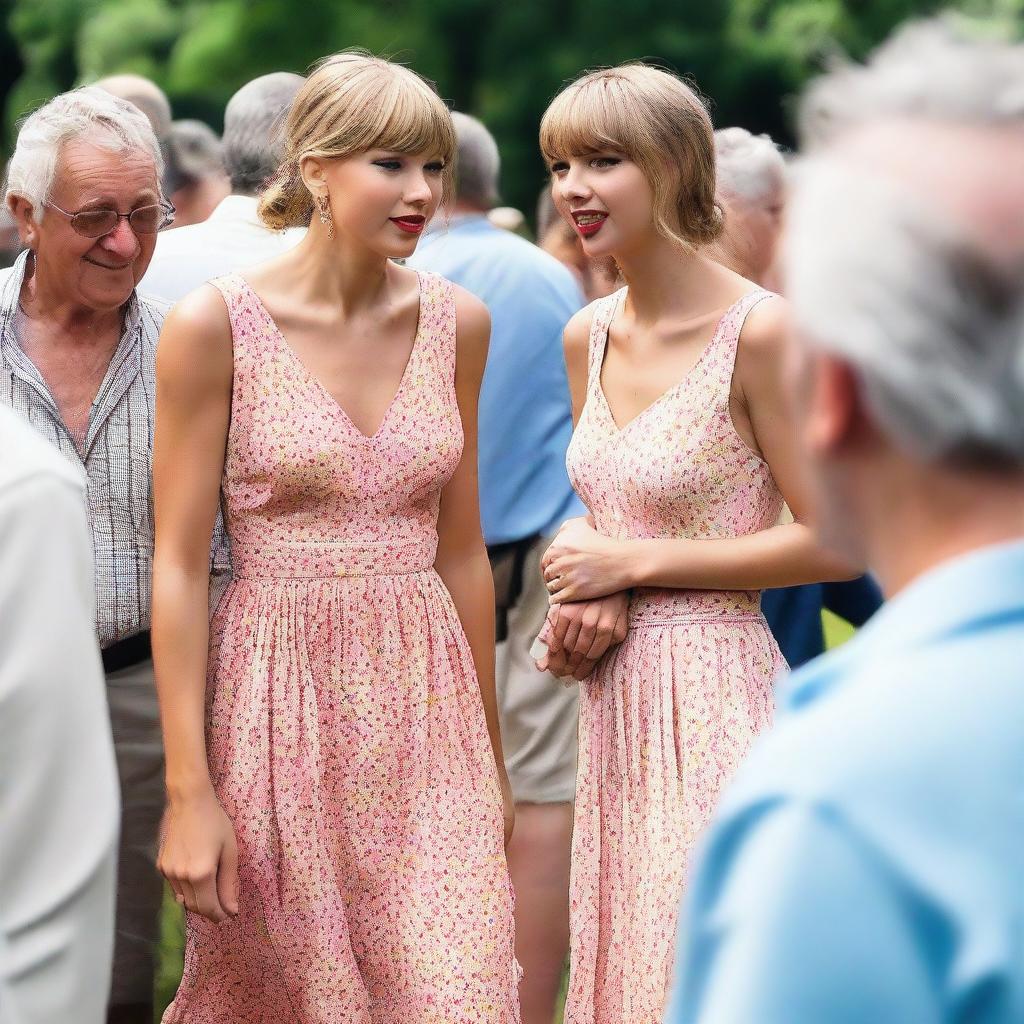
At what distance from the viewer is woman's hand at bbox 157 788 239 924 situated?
321cm

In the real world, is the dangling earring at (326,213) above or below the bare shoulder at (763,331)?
above

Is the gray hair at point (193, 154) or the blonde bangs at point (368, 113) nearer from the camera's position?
the blonde bangs at point (368, 113)

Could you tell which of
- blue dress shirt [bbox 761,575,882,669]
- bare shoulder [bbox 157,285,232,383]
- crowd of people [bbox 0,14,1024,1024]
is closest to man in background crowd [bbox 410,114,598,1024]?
blue dress shirt [bbox 761,575,882,669]

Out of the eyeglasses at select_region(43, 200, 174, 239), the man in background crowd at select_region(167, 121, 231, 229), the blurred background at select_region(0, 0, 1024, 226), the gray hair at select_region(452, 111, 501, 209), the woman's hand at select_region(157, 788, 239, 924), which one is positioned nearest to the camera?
the woman's hand at select_region(157, 788, 239, 924)

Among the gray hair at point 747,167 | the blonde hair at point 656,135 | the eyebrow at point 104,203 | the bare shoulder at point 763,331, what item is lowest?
the gray hair at point 747,167

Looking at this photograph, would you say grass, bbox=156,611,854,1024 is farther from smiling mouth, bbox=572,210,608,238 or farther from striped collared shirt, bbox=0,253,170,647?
smiling mouth, bbox=572,210,608,238

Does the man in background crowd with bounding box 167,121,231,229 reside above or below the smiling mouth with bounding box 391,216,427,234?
below

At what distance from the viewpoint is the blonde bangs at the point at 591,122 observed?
3516mm

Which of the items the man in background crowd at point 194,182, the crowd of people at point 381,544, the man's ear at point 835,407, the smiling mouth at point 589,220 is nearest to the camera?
the man's ear at point 835,407

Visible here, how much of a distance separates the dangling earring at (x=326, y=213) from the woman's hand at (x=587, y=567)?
2.43ft

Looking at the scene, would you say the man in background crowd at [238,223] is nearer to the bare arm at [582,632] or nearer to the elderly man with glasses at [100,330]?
the elderly man with glasses at [100,330]

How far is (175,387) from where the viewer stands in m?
3.24

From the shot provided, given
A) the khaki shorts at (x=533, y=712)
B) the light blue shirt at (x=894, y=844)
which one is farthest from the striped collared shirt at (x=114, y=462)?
the light blue shirt at (x=894, y=844)

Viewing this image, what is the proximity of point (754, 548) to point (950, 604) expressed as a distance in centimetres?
230
